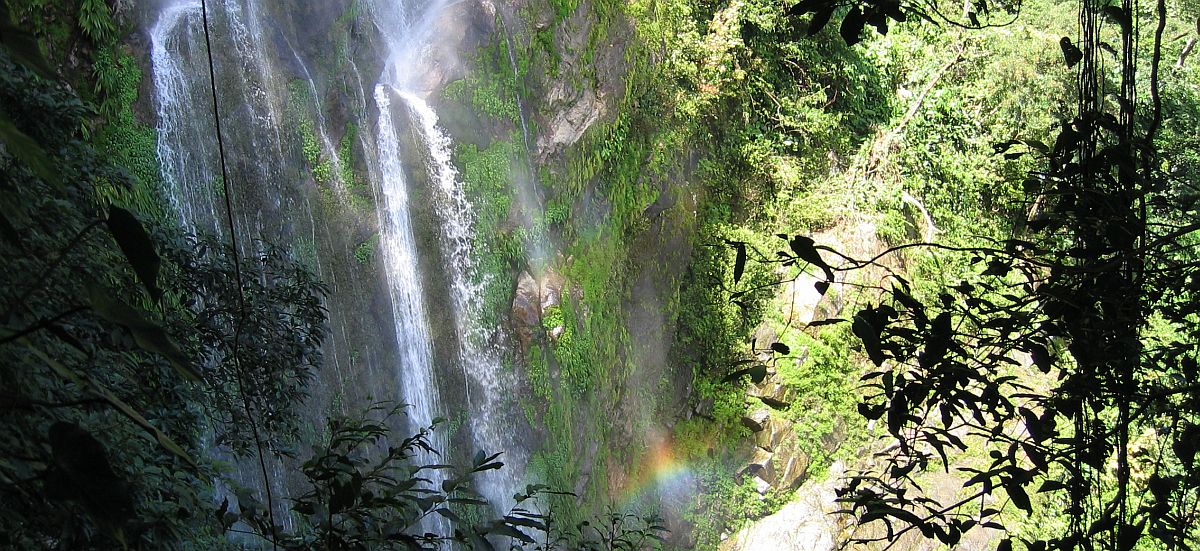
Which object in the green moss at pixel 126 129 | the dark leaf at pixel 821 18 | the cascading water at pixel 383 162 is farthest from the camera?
the cascading water at pixel 383 162

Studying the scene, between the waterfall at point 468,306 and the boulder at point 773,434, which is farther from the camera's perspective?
the boulder at point 773,434

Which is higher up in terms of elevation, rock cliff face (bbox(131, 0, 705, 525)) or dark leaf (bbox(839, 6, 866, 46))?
rock cliff face (bbox(131, 0, 705, 525))

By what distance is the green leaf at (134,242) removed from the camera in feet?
2.33

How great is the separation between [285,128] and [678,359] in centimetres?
430

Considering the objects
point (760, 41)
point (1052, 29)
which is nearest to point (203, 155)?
point (760, 41)

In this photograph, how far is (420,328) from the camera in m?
8.00

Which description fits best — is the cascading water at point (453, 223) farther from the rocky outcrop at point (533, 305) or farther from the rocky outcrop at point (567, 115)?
the rocky outcrop at point (567, 115)

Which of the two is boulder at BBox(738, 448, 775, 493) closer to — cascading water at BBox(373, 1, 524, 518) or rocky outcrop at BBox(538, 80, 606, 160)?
cascading water at BBox(373, 1, 524, 518)

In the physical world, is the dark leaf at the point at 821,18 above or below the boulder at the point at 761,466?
below

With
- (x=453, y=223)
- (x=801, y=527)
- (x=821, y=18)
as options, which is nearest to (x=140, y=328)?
(x=821, y=18)

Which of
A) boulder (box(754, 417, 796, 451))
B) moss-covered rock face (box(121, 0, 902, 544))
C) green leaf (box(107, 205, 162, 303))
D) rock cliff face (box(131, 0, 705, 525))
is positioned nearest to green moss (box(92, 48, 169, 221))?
rock cliff face (box(131, 0, 705, 525))

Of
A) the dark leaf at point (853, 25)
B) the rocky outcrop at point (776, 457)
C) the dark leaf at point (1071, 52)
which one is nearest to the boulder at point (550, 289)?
the rocky outcrop at point (776, 457)

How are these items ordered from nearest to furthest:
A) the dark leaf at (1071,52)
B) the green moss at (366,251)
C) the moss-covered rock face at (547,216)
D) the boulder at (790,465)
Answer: the dark leaf at (1071,52)
the moss-covered rock face at (547,216)
the green moss at (366,251)
the boulder at (790,465)

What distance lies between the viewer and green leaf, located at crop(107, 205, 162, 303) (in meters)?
0.71
